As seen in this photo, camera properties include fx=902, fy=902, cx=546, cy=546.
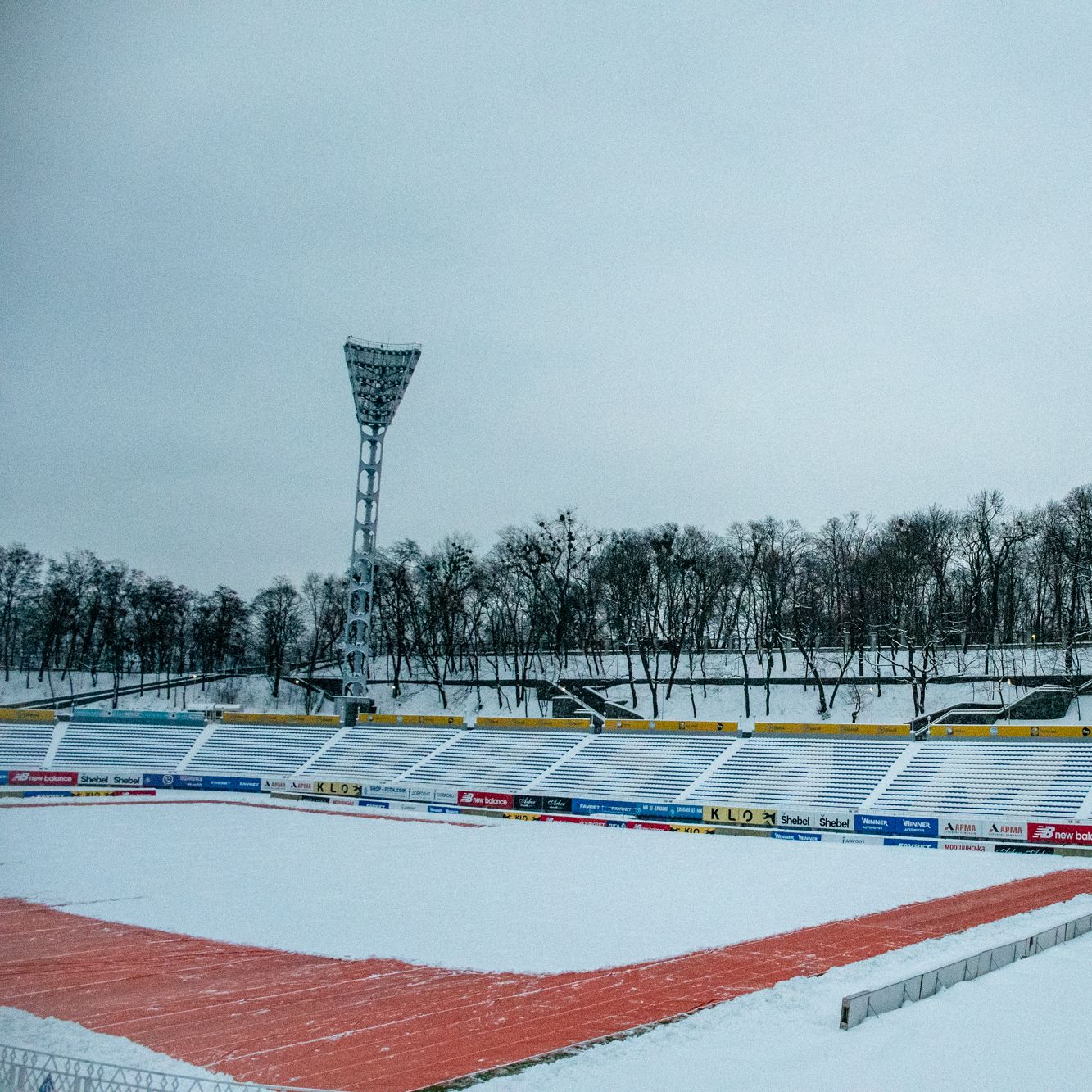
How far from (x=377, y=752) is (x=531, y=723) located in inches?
362

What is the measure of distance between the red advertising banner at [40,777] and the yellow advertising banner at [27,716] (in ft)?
19.4

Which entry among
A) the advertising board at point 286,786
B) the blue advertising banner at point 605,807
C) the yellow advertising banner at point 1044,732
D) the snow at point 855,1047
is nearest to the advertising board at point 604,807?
the blue advertising banner at point 605,807

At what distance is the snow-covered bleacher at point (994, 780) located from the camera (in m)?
34.2

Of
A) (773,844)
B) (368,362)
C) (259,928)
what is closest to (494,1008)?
(259,928)

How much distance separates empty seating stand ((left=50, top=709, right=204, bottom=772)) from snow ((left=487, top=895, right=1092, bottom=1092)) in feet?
156

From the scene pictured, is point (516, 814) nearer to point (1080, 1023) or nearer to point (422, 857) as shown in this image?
point (422, 857)

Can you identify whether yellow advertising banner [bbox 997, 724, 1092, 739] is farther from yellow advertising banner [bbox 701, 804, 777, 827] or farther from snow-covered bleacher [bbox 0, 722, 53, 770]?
snow-covered bleacher [bbox 0, 722, 53, 770]

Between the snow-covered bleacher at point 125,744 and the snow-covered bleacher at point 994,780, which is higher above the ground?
the snow-covered bleacher at point 994,780

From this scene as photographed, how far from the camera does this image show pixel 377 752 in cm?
5253

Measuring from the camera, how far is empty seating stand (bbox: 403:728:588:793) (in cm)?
4638

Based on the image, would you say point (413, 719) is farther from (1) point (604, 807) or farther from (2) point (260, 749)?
(1) point (604, 807)

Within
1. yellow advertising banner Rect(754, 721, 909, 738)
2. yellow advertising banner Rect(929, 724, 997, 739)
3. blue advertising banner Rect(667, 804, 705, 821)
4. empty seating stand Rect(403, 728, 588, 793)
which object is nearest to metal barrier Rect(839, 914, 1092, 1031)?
blue advertising banner Rect(667, 804, 705, 821)

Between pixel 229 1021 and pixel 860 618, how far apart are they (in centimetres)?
5554

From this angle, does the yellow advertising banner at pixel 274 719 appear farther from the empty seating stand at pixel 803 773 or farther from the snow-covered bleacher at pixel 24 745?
the empty seating stand at pixel 803 773
